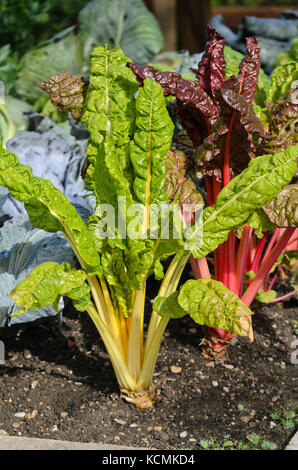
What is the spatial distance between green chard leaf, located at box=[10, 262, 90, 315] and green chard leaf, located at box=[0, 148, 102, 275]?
82 millimetres

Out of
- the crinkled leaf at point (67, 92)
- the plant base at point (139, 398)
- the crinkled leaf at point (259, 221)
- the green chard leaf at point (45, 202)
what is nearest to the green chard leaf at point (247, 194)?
the crinkled leaf at point (259, 221)

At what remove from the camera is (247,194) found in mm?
1711

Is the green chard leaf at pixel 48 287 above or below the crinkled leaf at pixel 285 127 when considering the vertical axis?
below

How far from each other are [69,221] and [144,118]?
38cm

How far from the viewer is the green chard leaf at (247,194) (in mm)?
1685

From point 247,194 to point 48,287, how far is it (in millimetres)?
633

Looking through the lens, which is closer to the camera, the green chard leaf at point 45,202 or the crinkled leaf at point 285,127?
the green chard leaf at point 45,202

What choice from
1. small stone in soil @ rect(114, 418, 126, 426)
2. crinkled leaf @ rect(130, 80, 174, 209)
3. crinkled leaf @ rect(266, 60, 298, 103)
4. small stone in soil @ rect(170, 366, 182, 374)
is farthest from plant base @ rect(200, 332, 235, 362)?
crinkled leaf @ rect(266, 60, 298, 103)

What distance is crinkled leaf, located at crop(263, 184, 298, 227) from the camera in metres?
1.84

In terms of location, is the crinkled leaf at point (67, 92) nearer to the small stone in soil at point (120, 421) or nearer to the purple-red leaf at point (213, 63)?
the purple-red leaf at point (213, 63)

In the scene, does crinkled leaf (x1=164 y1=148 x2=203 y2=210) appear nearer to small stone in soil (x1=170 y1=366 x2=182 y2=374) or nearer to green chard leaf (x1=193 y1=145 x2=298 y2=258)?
green chard leaf (x1=193 y1=145 x2=298 y2=258)

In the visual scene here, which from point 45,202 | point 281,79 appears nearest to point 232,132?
point 281,79

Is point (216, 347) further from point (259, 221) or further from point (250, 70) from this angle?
point (250, 70)

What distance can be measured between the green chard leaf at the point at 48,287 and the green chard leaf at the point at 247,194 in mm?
366
